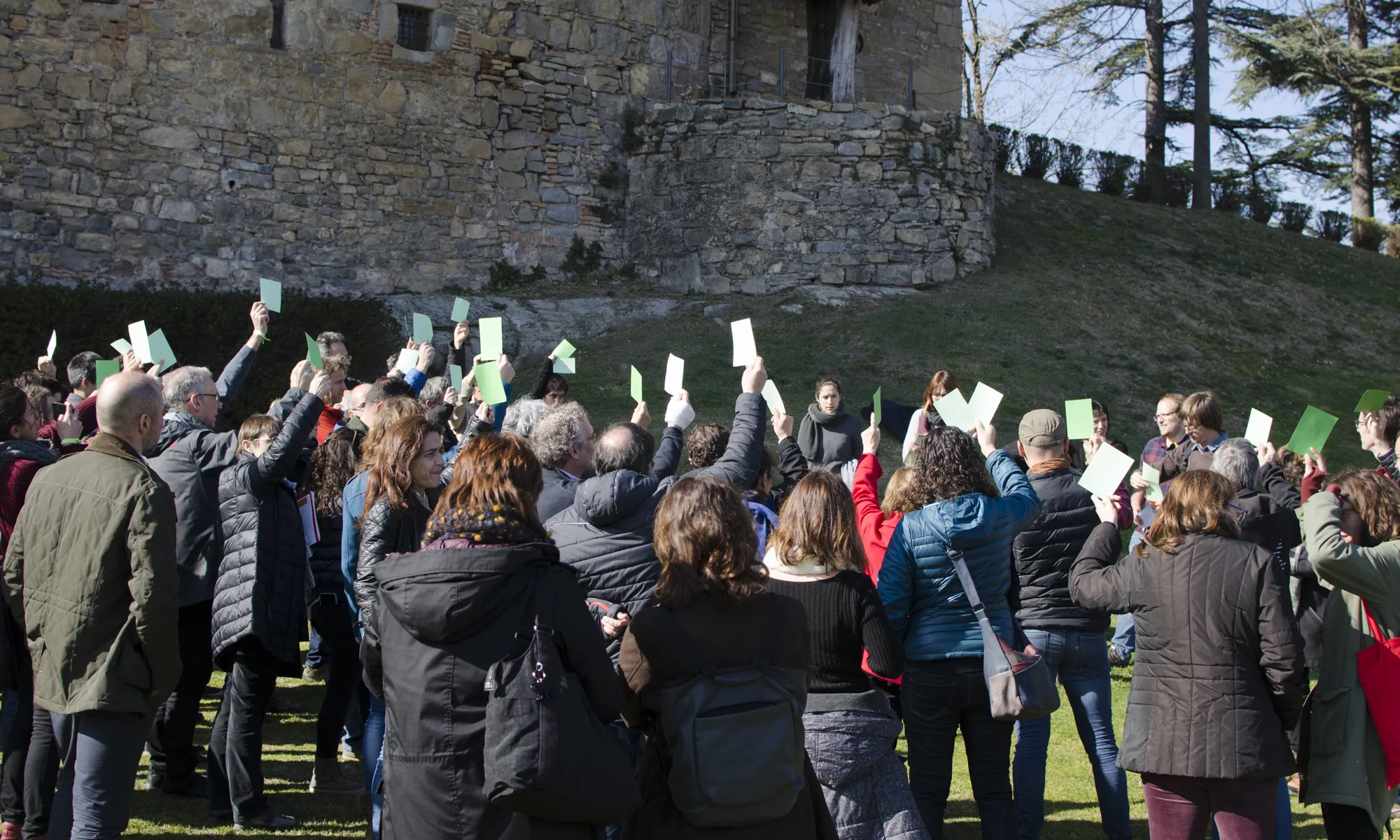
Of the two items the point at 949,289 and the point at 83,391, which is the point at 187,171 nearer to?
the point at 83,391

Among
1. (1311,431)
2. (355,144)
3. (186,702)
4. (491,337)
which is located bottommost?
(186,702)

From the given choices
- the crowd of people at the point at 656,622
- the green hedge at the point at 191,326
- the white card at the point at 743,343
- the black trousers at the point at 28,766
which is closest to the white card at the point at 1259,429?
the crowd of people at the point at 656,622

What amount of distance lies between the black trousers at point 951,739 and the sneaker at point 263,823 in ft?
7.66

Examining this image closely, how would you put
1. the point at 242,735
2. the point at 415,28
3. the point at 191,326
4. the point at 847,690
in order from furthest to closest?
the point at 415,28
the point at 191,326
the point at 242,735
the point at 847,690

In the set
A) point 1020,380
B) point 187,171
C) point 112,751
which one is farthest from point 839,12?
point 112,751

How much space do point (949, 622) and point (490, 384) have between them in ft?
8.22

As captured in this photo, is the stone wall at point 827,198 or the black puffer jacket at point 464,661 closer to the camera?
the black puffer jacket at point 464,661

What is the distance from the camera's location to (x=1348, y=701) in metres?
3.94

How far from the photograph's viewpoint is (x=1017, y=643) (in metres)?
4.14

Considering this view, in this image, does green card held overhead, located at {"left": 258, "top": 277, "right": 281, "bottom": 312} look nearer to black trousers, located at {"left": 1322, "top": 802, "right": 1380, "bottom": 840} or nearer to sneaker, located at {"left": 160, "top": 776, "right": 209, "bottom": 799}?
sneaker, located at {"left": 160, "top": 776, "right": 209, "bottom": 799}

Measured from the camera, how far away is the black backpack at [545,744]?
2764mm

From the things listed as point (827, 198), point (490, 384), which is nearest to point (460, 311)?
point (490, 384)

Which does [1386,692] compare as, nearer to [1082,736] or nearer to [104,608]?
[1082,736]

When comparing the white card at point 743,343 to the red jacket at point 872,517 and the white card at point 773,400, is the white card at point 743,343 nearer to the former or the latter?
the white card at point 773,400
